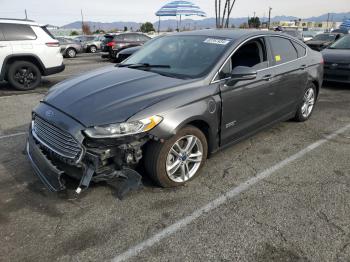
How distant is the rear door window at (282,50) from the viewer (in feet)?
14.9

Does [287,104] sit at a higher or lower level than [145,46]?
lower

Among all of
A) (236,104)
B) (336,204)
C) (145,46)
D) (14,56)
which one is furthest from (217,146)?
(14,56)

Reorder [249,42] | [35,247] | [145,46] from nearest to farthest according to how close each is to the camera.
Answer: [35,247], [249,42], [145,46]

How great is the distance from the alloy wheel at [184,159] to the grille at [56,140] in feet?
3.05

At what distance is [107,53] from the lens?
1758 centimetres

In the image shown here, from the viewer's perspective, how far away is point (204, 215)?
9.88 feet

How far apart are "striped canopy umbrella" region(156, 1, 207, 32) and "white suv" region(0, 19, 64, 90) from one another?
879 inches

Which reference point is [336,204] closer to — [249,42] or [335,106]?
[249,42]

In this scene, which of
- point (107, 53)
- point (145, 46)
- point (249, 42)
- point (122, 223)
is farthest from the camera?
point (107, 53)

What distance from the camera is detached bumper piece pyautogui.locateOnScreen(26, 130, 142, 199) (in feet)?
9.53

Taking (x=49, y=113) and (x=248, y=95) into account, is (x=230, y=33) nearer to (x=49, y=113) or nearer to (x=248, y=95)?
(x=248, y=95)

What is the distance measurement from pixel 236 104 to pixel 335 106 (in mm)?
4202

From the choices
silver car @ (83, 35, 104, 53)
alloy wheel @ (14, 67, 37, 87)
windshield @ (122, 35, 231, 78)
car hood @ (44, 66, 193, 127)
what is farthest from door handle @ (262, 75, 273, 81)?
silver car @ (83, 35, 104, 53)

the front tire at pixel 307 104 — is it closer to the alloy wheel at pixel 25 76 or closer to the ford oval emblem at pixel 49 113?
the ford oval emblem at pixel 49 113
